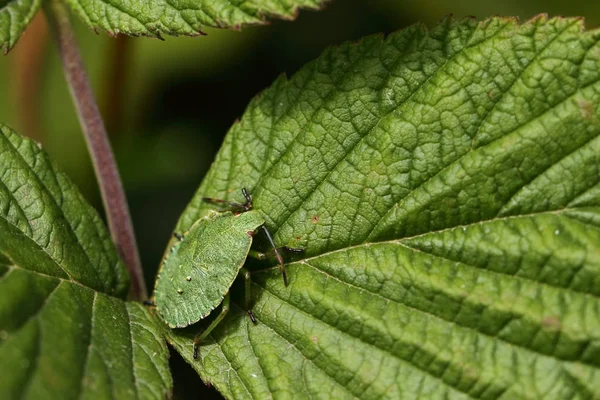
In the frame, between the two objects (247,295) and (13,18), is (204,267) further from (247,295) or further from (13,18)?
(13,18)

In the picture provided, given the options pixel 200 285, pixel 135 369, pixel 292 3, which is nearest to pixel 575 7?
pixel 292 3

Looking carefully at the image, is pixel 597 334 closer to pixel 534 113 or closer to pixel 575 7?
pixel 534 113

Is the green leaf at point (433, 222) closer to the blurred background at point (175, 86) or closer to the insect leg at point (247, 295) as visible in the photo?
the insect leg at point (247, 295)

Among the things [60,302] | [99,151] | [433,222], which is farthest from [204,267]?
[433,222]

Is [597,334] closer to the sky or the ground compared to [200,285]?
closer to the sky

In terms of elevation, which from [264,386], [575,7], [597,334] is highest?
[575,7]

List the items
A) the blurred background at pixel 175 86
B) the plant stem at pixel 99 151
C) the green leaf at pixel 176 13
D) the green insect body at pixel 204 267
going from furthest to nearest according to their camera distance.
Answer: the blurred background at pixel 175 86 → the plant stem at pixel 99 151 → the green insect body at pixel 204 267 → the green leaf at pixel 176 13

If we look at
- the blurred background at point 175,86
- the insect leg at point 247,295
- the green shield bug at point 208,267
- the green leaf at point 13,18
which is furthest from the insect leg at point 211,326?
the blurred background at point 175,86

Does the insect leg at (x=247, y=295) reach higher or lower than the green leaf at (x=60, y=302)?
higher
